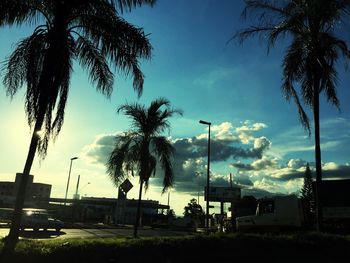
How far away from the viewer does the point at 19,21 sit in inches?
442

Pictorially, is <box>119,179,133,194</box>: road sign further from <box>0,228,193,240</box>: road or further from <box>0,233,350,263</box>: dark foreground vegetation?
<box>0,233,350,263</box>: dark foreground vegetation

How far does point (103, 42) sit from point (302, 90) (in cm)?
862

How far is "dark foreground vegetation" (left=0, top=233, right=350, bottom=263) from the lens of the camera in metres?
9.18

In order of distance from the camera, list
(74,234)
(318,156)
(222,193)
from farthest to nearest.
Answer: (222,193)
(74,234)
(318,156)

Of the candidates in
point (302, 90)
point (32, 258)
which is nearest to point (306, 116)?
point (302, 90)

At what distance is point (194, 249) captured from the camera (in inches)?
456

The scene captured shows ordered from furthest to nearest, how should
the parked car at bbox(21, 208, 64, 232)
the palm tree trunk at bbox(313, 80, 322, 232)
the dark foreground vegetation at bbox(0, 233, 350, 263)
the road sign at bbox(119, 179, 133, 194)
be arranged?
the parked car at bbox(21, 208, 64, 232) < the road sign at bbox(119, 179, 133, 194) < the palm tree trunk at bbox(313, 80, 322, 232) < the dark foreground vegetation at bbox(0, 233, 350, 263)

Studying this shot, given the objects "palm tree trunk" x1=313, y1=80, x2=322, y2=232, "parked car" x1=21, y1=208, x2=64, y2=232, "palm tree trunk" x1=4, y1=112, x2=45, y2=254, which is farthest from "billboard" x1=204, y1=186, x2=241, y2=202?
"palm tree trunk" x1=4, y1=112, x2=45, y2=254

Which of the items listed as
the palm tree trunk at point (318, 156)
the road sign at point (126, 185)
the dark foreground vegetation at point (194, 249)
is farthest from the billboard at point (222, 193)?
the dark foreground vegetation at point (194, 249)

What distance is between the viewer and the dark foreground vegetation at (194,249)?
30.1ft

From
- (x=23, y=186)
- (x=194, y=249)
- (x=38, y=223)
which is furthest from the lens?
(x=38, y=223)

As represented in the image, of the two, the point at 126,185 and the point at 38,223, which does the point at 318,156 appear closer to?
the point at 126,185

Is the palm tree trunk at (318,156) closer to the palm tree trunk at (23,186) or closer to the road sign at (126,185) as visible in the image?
the road sign at (126,185)

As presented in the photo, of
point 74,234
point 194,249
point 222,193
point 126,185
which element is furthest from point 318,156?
point 222,193
